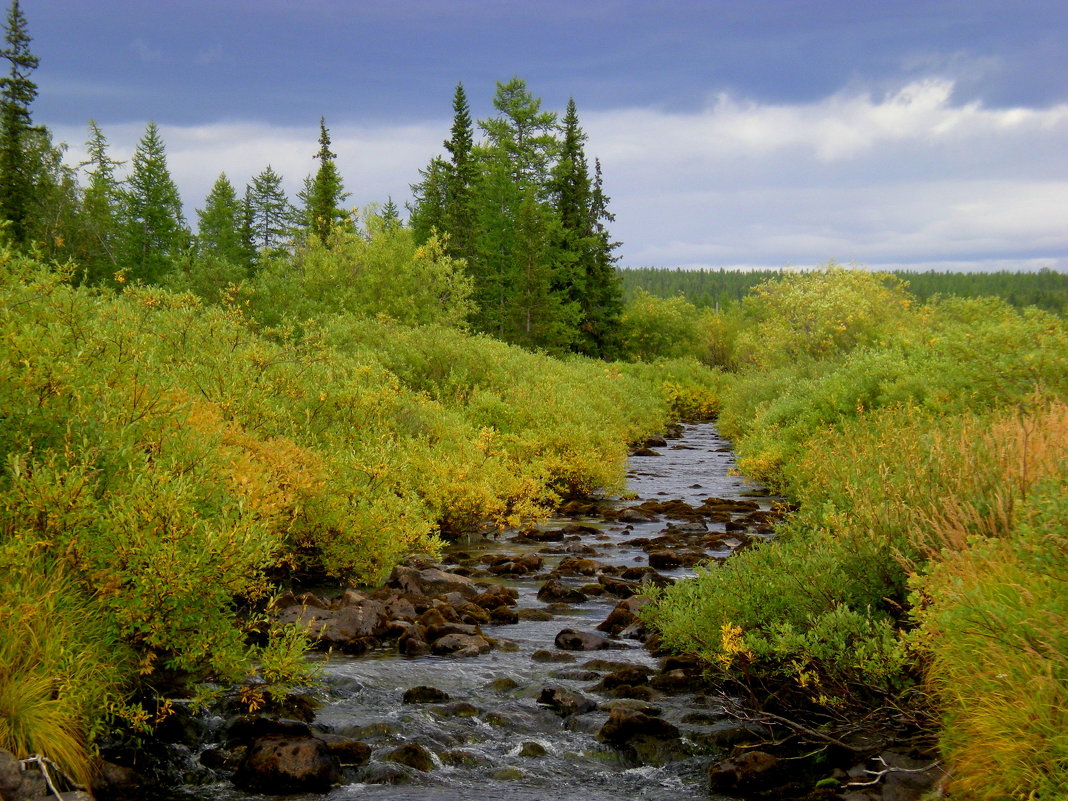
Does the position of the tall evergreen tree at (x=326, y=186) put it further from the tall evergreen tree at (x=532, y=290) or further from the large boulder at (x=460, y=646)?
the large boulder at (x=460, y=646)

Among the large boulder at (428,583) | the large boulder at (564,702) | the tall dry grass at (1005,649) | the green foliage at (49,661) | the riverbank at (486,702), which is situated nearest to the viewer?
the tall dry grass at (1005,649)

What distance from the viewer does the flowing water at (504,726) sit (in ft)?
21.6

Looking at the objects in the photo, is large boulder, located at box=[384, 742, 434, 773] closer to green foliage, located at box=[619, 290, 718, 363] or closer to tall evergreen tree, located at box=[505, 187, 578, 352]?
tall evergreen tree, located at box=[505, 187, 578, 352]

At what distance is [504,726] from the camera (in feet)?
25.5

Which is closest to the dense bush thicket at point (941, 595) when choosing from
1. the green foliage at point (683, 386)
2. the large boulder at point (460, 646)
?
the large boulder at point (460, 646)

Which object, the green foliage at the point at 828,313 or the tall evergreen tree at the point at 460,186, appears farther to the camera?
the tall evergreen tree at the point at 460,186

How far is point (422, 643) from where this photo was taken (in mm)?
9828

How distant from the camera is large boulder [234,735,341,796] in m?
6.46

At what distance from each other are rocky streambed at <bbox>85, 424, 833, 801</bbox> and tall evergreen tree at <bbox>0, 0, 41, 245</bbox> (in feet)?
149

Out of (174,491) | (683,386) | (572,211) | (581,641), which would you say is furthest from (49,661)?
(572,211)

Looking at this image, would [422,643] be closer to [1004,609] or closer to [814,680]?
[814,680]

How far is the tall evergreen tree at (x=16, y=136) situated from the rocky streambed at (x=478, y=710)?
45.5 m

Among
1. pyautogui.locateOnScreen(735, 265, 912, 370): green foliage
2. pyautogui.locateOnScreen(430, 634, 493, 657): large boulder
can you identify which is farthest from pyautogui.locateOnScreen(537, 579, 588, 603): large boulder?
pyautogui.locateOnScreen(735, 265, 912, 370): green foliage

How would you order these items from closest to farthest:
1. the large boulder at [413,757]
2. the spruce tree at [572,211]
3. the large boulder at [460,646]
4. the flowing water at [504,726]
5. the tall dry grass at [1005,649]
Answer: the tall dry grass at [1005,649] → the flowing water at [504,726] → the large boulder at [413,757] → the large boulder at [460,646] → the spruce tree at [572,211]
